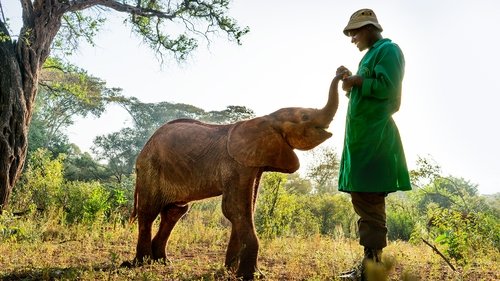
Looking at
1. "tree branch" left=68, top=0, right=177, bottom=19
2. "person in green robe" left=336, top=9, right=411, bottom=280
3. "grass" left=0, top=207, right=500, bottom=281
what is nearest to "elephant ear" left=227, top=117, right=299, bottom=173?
"person in green robe" left=336, top=9, right=411, bottom=280

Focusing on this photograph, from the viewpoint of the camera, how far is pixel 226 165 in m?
4.20

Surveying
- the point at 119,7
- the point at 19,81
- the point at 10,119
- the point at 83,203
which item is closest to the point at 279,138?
the point at 10,119

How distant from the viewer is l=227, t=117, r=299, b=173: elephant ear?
4.06 m

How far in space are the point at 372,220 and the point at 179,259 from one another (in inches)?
121

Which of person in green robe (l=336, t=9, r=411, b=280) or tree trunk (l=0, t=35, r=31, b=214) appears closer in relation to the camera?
person in green robe (l=336, t=9, r=411, b=280)

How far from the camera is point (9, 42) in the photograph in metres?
7.41

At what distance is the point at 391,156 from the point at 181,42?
762 centimetres

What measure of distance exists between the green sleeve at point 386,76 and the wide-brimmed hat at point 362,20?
24 centimetres

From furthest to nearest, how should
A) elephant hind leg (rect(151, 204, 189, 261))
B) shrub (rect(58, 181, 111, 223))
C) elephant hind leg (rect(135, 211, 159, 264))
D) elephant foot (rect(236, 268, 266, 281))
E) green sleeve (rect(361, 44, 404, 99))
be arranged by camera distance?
shrub (rect(58, 181, 111, 223)) < elephant hind leg (rect(151, 204, 189, 261)) < elephant hind leg (rect(135, 211, 159, 264)) < elephant foot (rect(236, 268, 266, 281)) < green sleeve (rect(361, 44, 404, 99))

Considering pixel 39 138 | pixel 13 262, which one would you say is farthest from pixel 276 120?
pixel 39 138

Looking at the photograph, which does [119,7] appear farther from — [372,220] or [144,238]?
[372,220]

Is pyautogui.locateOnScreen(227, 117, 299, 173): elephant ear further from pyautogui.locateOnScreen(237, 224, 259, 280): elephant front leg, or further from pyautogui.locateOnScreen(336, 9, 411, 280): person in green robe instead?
pyautogui.locateOnScreen(336, 9, 411, 280): person in green robe

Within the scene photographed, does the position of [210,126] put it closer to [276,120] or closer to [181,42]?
[276,120]

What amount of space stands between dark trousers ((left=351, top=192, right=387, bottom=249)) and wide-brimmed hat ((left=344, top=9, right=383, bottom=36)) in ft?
4.30
